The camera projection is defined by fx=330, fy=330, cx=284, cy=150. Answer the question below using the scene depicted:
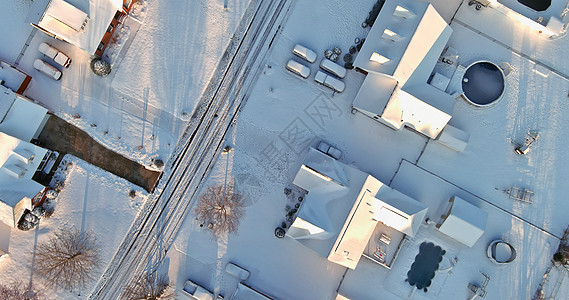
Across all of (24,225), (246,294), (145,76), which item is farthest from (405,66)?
(24,225)

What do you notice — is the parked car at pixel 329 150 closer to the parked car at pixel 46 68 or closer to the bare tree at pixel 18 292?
the parked car at pixel 46 68

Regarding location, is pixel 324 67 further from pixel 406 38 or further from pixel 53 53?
pixel 53 53

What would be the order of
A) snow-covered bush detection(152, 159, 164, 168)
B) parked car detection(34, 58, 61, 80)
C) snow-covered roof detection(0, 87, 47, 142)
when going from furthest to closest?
snow-covered bush detection(152, 159, 164, 168)
parked car detection(34, 58, 61, 80)
snow-covered roof detection(0, 87, 47, 142)

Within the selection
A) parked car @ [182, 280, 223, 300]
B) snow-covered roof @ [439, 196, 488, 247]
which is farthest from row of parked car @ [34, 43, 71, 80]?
snow-covered roof @ [439, 196, 488, 247]

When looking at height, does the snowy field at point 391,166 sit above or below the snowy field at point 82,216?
above

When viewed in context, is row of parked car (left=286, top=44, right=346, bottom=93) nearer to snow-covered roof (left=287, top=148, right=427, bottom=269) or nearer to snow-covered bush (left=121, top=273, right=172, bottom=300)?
snow-covered roof (left=287, top=148, right=427, bottom=269)

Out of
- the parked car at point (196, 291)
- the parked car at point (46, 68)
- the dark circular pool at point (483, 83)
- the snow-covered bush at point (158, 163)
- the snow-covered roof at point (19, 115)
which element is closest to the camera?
the snow-covered roof at point (19, 115)

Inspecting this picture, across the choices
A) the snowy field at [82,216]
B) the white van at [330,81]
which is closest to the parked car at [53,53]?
the snowy field at [82,216]

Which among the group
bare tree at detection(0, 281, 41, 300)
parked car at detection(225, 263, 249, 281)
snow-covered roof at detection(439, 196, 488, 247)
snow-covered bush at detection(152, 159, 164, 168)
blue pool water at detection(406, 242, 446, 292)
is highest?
snow-covered roof at detection(439, 196, 488, 247)
